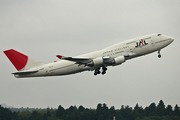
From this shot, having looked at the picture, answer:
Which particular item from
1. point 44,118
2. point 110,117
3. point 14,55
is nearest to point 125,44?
point 14,55

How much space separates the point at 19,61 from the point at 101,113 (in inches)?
2481

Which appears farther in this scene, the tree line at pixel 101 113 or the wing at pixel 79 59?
the tree line at pixel 101 113

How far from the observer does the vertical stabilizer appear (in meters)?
69.0

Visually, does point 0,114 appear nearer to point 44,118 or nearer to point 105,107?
point 44,118

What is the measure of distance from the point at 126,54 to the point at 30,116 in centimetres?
5972

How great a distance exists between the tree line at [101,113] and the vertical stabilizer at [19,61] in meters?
44.0

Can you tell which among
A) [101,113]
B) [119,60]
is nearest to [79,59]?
[119,60]

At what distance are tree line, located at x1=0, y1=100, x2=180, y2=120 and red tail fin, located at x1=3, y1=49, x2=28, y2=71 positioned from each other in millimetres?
44039

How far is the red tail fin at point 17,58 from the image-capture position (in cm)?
6906

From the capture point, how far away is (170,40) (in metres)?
67.2

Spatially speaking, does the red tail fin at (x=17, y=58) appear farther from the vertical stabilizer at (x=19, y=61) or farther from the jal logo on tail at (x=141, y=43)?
the jal logo on tail at (x=141, y=43)

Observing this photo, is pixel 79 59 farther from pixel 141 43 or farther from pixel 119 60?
pixel 141 43

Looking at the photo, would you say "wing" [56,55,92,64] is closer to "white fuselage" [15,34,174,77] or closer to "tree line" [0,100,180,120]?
"white fuselage" [15,34,174,77]

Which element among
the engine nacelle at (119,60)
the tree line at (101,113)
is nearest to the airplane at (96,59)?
the engine nacelle at (119,60)
